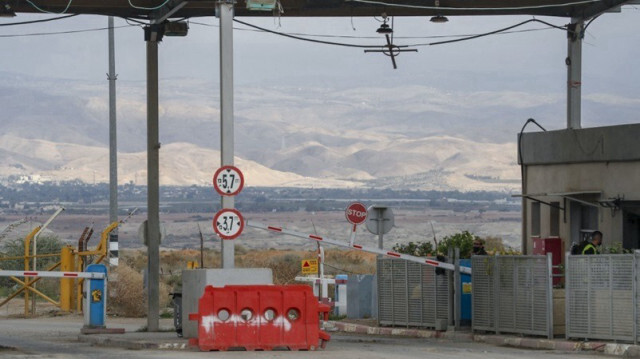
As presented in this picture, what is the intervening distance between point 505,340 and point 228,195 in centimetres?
590

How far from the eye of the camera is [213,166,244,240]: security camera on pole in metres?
22.1

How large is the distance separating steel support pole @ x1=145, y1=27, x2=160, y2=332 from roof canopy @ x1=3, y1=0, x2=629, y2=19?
0.84 meters

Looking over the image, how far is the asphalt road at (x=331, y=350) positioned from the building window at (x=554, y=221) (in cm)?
691

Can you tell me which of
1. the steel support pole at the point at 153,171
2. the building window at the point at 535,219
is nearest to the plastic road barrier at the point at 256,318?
the steel support pole at the point at 153,171

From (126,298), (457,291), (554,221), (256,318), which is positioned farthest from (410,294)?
(126,298)

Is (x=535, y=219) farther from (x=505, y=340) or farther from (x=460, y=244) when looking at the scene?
(x=505, y=340)

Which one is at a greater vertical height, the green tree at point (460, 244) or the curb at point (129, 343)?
the green tree at point (460, 244)

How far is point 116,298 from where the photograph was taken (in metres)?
36.7

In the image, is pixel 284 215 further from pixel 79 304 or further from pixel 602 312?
pixel 602 312

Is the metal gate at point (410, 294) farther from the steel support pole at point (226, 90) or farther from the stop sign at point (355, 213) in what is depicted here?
the steel support pole at point (226, 90)

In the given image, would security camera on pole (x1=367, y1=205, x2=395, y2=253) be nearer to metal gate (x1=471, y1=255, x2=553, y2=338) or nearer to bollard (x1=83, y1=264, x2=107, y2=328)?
metal gate (x1=471, y1=255, x2=553, y2=338)

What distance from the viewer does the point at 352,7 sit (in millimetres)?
29891

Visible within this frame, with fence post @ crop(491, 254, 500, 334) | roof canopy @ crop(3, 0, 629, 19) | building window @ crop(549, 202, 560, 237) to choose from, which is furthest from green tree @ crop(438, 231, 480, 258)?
roof canopy @ crop(3, 0, 629, 19)

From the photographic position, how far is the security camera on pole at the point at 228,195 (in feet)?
72.5
